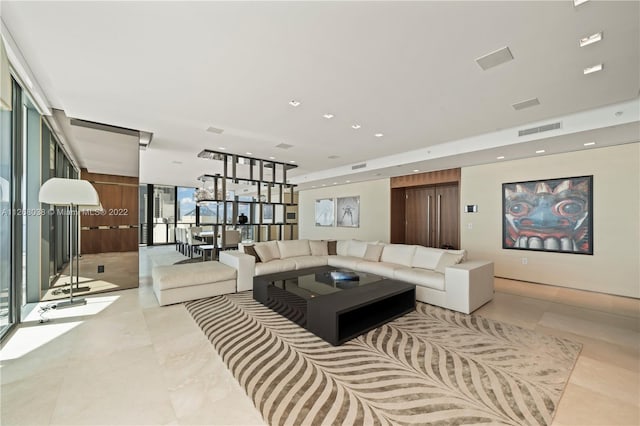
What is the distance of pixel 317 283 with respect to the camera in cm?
390

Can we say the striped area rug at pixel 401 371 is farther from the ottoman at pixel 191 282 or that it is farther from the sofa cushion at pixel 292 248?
the sofa cushion at pixel 292 248

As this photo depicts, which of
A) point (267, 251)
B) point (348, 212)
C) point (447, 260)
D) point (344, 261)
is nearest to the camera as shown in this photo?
point (447, 260)

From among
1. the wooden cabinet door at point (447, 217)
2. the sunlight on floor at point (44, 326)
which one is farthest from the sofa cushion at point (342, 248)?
the sunlight on floor at point (44, 326)

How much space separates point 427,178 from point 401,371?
5.83 meters

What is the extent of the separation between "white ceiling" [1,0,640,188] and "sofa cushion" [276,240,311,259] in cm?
224

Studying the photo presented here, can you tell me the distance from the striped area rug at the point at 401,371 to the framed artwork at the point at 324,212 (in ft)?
22.9

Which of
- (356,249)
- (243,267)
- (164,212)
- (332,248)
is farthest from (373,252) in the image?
(164,212)

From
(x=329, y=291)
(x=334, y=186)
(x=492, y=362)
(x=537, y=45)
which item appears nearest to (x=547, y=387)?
(x=492, y=362)

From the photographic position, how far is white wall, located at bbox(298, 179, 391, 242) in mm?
8281

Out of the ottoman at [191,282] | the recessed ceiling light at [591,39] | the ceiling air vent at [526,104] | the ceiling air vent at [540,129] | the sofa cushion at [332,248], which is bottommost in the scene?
the ottoman at [191,282]

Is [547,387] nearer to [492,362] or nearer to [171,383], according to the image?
[492,362]

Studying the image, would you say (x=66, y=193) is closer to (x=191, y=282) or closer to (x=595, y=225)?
(x=191, y=282)

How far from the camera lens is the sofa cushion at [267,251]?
5.17 m

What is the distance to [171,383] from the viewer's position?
6.88 feet
